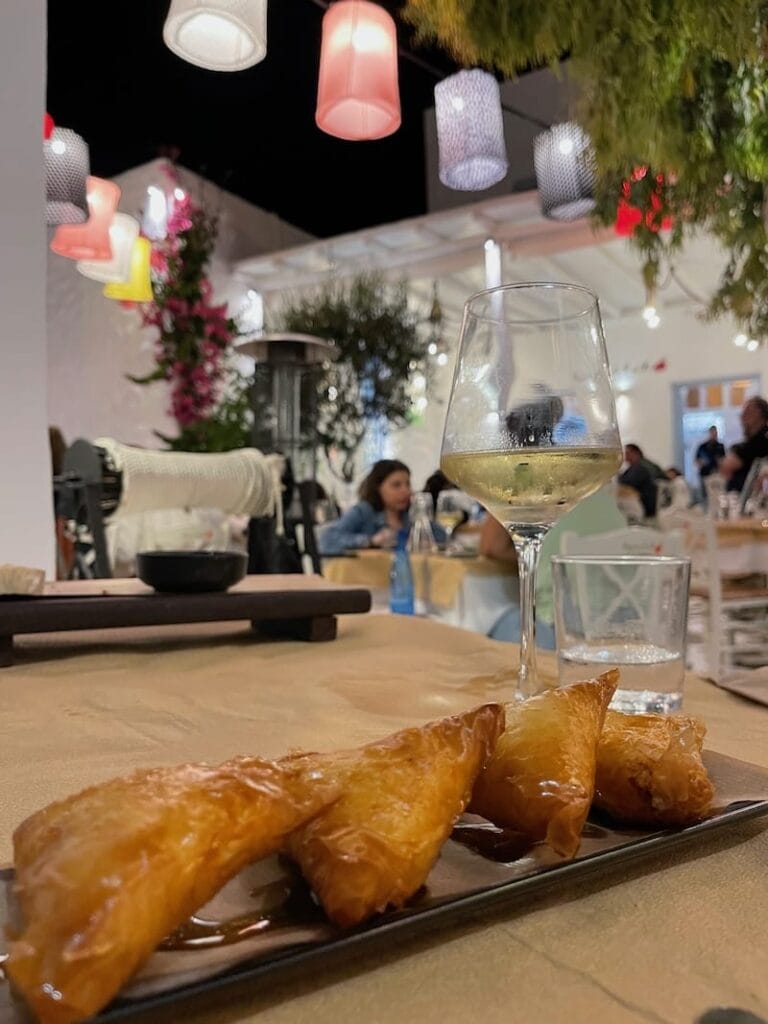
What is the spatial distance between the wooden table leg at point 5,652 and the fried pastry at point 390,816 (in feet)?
1.93

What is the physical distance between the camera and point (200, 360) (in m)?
4.52

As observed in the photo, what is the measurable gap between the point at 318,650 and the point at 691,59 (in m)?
1.46

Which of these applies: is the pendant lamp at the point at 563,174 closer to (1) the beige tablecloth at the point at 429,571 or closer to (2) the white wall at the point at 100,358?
(1) the beige tablecloth at the point at 429,571

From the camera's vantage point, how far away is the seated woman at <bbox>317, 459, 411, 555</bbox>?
10.7 feet

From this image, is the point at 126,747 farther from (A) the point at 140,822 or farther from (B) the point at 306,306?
(B) the point at 306,306

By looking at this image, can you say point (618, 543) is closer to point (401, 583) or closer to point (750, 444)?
point (401, 583)

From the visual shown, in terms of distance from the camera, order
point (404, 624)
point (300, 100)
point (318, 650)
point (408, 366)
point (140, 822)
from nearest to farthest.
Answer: point (140, 822) < point (318, 650) < point (404, 624) < point (300, 100) < point (408, 366)

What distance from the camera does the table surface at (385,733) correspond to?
221 millimetres

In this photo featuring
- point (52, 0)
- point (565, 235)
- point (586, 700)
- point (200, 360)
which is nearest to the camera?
point (586, 700)

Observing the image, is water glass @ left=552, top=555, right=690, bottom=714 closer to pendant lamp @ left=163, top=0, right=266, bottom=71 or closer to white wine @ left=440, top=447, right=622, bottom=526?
white wine @ left=440, top=447, right=622, bottom=526

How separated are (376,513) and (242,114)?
10.7ft

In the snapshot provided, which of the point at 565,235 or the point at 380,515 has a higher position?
the point at 565,235

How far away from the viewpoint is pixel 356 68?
1.98m

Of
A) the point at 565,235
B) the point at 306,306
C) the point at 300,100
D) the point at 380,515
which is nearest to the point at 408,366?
the point at 306,306
